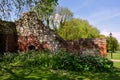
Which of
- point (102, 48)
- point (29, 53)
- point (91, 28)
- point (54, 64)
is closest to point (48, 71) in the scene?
point (54, 64)

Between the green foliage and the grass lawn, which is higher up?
the green foliage

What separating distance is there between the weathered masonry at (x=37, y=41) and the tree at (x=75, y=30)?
81.7ft

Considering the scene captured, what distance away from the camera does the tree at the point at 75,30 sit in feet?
182

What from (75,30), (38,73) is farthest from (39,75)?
(75,30)

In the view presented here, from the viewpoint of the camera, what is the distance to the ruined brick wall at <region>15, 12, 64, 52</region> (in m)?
29.3

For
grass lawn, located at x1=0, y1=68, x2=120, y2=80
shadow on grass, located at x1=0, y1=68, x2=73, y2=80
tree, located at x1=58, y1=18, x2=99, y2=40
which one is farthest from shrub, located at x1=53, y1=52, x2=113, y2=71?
tree, located at x1=58, y1=18, x2=99, y2=40

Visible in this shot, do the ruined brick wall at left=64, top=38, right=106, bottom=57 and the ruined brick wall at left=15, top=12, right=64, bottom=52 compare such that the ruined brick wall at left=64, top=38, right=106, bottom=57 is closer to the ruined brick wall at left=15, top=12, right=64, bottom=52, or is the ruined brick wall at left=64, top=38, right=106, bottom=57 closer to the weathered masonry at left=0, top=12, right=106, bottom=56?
the weathered masonry at left=0, top=12, right=106, bottom=56

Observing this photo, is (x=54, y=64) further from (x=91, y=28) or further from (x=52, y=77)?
(x=91, y=28)

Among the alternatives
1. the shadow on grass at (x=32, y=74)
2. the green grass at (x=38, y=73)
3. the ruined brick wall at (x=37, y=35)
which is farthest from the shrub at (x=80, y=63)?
the ruined brick wall at (x=37, y=35)

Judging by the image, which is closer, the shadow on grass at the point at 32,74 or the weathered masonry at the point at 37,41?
the shadow on grass at the point at 32,74

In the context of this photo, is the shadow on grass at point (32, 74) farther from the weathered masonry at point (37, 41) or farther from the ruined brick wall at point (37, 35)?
the weathered masonry at point (37, 41)

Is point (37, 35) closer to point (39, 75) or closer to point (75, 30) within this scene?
point (39, 75)

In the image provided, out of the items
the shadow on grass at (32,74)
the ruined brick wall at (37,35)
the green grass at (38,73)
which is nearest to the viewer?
the shadow on grass at (32,74)

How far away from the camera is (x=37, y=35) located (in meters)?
29.7
